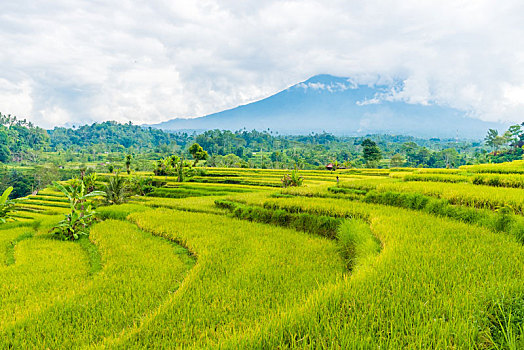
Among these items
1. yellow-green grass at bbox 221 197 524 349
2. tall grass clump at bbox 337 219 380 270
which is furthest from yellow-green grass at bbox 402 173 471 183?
yellow-green grass at bbox 221 197 524 349

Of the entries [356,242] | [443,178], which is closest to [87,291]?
[356,242]

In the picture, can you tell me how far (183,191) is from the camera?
75.2 ft

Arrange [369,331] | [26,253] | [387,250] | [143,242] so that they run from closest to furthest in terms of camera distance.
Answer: [369,331] → [387,250] → [26,253] → [143,242]

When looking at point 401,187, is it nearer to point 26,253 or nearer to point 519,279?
point 519,279

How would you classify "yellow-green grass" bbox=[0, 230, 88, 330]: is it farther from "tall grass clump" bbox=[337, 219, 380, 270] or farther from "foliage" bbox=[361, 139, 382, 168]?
"foliage" bbox=[361, 139, 382, 168]

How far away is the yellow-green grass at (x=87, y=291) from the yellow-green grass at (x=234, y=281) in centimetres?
29

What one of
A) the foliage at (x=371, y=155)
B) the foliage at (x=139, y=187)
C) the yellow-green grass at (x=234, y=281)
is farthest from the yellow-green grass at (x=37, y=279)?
the foliage at (x=371, y=155)

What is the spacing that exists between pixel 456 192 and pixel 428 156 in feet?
203

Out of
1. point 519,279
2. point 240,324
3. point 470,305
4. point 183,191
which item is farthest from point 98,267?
point 183,191

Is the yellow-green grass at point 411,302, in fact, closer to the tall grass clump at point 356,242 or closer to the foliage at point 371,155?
the tall grass clump at point 356,242

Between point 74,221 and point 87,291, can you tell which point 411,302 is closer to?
point 87,291

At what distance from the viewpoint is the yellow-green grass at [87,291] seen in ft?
9.05

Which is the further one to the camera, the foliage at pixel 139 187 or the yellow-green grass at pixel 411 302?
the foliage at pixel 139 187

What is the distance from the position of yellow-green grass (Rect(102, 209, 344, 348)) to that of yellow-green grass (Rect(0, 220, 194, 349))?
0.29 m
